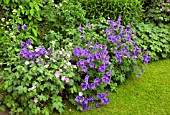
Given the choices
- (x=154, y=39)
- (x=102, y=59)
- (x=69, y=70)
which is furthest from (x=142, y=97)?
(x=154, y=39)

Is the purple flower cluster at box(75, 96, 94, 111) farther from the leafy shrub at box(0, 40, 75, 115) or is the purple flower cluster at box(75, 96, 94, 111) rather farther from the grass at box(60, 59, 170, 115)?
the leafy shrub at box(0, 40, 75, 115)

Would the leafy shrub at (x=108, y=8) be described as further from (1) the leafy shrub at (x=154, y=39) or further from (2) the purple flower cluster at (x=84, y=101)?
(2) the purple flower cluster at (x=84, y=101)

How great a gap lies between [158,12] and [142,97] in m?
2.18

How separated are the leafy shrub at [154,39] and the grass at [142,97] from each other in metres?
0.44

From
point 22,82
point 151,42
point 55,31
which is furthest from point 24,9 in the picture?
point 151,42

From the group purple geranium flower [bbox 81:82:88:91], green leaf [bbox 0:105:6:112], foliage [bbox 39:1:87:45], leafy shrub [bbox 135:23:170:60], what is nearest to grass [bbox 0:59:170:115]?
purple geranium flower [bbox 81:82:88:91]

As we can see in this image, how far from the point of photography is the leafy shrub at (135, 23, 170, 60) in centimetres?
530

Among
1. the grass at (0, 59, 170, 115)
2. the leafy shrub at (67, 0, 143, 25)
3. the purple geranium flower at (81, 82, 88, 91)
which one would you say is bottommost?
the grass at (0, 59, 170, 115)

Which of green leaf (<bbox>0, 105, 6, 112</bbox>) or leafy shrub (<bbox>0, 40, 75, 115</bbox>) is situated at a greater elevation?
leafy shrub (<bbox>0, 40, 75, 115</bbox>)

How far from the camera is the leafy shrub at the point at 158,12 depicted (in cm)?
575

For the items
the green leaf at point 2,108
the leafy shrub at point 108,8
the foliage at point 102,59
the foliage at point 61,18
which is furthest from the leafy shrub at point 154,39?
the green leaf at point 2,108

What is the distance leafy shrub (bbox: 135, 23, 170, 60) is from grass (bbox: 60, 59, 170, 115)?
1.43 feet

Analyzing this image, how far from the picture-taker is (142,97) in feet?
13.9

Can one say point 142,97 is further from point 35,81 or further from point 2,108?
point 2,108
